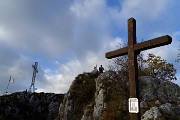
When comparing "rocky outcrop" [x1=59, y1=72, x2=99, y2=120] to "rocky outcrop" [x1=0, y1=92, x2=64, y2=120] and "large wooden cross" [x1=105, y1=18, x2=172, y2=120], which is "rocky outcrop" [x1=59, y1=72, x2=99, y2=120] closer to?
"large wooden cross" [x1=105, y1=18, x2=172, y2=120]

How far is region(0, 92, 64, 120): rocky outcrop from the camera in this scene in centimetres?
7838

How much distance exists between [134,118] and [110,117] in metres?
17.2

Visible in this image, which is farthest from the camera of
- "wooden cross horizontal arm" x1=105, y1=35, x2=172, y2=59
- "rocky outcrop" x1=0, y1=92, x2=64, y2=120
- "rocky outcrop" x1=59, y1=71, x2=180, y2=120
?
"rocky outcrop" x1=0, y1=92, x2=64, y2=120

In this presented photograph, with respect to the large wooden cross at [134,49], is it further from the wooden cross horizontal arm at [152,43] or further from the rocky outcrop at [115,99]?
the rocky outcrop at [115,99]

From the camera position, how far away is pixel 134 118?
791 cm

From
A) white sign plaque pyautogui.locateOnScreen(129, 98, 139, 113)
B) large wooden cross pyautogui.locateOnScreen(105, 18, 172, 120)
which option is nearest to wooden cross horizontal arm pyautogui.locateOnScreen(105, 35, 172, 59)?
large wooden cross pyautogui.locateOnScreen(105, 18, 172, 120)

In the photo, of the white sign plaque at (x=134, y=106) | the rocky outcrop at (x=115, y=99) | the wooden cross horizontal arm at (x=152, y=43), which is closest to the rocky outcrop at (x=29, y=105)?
the rocky outcrop at (x=115, y=99)

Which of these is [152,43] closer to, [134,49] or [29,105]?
[134,49]

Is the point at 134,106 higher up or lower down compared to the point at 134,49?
lower down

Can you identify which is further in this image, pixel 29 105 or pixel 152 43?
pixel 29 105

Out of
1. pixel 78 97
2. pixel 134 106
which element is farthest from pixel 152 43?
pixel 78 97

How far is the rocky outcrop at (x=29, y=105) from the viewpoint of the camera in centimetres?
7838

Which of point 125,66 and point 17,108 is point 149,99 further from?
point 17,108

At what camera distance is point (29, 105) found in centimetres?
7988
